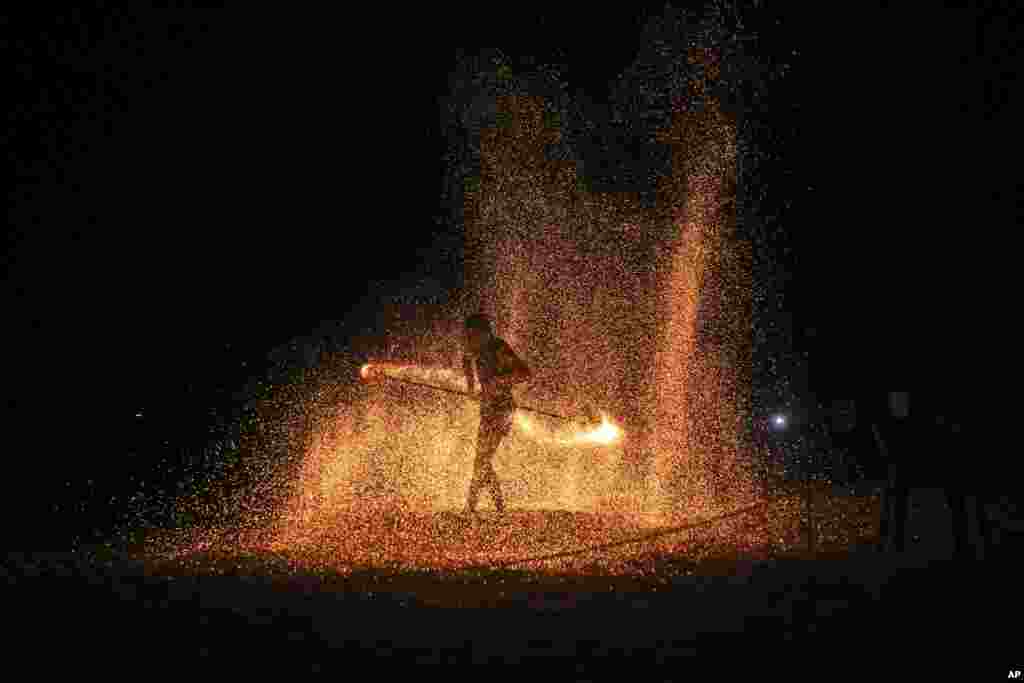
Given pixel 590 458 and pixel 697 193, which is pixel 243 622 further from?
pixel 697 193

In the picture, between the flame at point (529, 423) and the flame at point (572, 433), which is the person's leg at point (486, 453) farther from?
the flame at point (572, 433)

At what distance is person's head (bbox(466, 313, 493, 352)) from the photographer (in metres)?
8.77

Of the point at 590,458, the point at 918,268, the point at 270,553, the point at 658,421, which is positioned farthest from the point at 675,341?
the point at 270,553

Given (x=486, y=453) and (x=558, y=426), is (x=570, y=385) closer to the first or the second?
(x=558, y=426)

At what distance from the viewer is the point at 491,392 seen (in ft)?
28.5

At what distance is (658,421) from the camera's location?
56.6 feet

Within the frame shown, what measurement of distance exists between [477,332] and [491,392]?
597 millimetres

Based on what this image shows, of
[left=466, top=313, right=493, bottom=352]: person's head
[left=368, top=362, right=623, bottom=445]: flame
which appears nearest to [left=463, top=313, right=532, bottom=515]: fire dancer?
[left=466, top=313, right=493, bottom=352]: person's head

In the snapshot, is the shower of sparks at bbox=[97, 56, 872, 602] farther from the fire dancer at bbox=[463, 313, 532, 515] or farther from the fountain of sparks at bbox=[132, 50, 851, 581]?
the fire dancer at bbox=[463, 313, 532, 515]

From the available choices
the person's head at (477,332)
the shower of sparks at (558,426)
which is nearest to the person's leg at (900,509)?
the shower of sparks at (558,426)

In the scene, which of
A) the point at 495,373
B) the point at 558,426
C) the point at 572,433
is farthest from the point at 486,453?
the point at 558,426

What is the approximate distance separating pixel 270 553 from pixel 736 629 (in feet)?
12.9

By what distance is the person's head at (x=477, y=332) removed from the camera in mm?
8766

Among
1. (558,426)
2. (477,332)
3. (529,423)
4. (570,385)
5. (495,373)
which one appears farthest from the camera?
(570,385)
